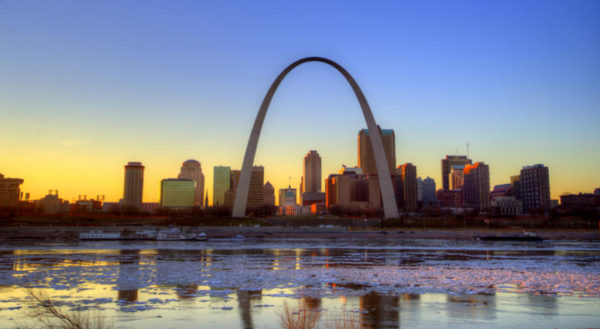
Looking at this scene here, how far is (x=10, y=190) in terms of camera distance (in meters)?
183

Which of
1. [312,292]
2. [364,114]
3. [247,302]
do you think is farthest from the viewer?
[364,114]

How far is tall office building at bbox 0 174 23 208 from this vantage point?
179 m

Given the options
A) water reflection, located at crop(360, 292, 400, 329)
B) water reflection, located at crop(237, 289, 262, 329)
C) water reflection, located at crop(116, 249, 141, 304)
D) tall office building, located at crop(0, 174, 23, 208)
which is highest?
tall office building, located at crop(0, 174, 23, 208)

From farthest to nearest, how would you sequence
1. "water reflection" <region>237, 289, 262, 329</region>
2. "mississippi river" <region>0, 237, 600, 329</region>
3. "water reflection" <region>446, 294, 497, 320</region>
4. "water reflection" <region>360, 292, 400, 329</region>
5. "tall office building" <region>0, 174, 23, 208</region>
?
"tall office building" <region>0, 174, 23, 208</region>, "water reflection" <region>446, 294, 497, 320</region>, "mississippi river" <region>0, 237, 600, 329</region>, "water reflection" <region>237, 289, 262, 329</region>, "water reflection" <region>360, 292, 400, 329</region>

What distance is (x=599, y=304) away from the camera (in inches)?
599

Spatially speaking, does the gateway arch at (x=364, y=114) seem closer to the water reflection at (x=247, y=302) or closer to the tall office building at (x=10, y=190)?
the water reflection at (x=247, y=302)

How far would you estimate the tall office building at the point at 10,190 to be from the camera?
587 ft

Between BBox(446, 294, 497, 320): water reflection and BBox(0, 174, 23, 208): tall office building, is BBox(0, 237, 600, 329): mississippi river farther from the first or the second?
BBox(0, 174, 23, 208): tall office building

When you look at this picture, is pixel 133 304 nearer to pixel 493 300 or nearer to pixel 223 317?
pixel 223 317

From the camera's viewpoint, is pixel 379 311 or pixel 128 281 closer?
pixel 379 311

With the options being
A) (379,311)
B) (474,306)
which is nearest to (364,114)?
(474,306)

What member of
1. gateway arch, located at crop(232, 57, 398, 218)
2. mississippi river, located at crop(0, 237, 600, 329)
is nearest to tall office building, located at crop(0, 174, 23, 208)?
gateway arch, located at crop(232, 57, 398, 218)

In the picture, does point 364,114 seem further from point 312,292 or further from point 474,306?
point 474,306

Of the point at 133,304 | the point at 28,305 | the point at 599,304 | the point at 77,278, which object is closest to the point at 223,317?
the point at 133,304
